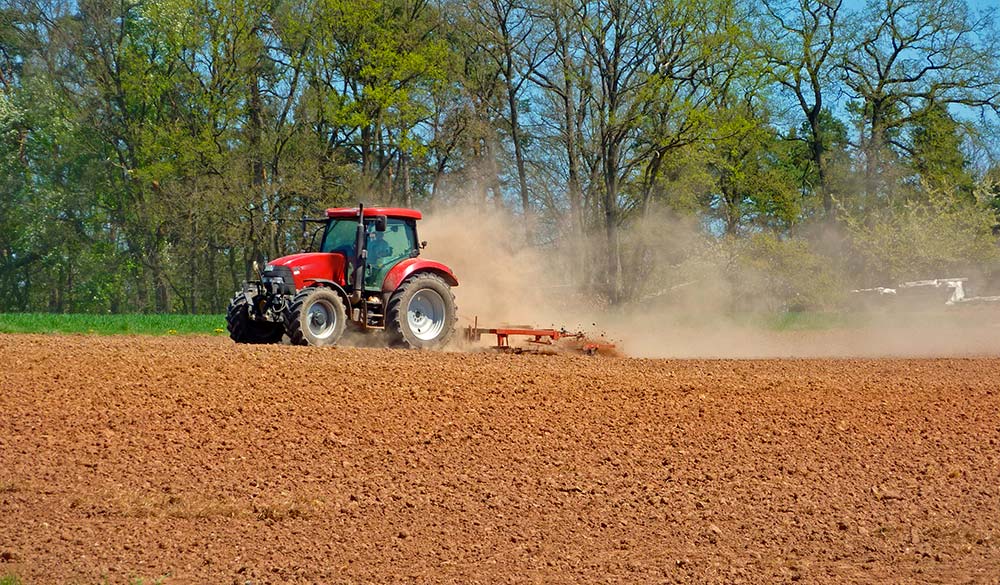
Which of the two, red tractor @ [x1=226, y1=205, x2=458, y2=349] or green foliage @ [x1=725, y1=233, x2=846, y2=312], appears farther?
green foliage @ [x1=725, y1=233, x2=846, y2=312]

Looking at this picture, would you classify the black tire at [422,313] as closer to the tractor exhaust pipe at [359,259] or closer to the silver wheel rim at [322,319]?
the tractor exhaust pipe at [359,259]

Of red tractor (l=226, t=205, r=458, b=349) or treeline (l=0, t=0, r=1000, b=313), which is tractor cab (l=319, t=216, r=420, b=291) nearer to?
red tractor (l=226, t=205, r=458, b=349)

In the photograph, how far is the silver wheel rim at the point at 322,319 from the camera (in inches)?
614

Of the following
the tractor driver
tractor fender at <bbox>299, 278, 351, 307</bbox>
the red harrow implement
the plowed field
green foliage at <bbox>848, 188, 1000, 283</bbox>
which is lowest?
the plowed field

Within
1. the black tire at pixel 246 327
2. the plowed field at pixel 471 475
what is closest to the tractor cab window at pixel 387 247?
the black tire at pixel 246 327

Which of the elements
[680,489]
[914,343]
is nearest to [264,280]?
[680,489]

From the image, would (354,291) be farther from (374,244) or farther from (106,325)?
(106,325)

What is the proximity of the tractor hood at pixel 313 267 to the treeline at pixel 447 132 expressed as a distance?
18.8 metres

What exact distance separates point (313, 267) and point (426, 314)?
2193 millimetres

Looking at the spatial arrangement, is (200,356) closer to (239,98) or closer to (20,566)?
(20,566)

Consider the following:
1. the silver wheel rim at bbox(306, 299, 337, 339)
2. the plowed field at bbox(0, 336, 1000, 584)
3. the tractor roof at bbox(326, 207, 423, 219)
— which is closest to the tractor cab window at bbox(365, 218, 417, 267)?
the tractor roof at bbox(326, 207, 423, 219)

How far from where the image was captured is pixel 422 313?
56.4ft

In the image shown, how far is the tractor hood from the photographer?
1580cm

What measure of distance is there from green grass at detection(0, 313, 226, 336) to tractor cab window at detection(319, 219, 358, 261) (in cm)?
788
